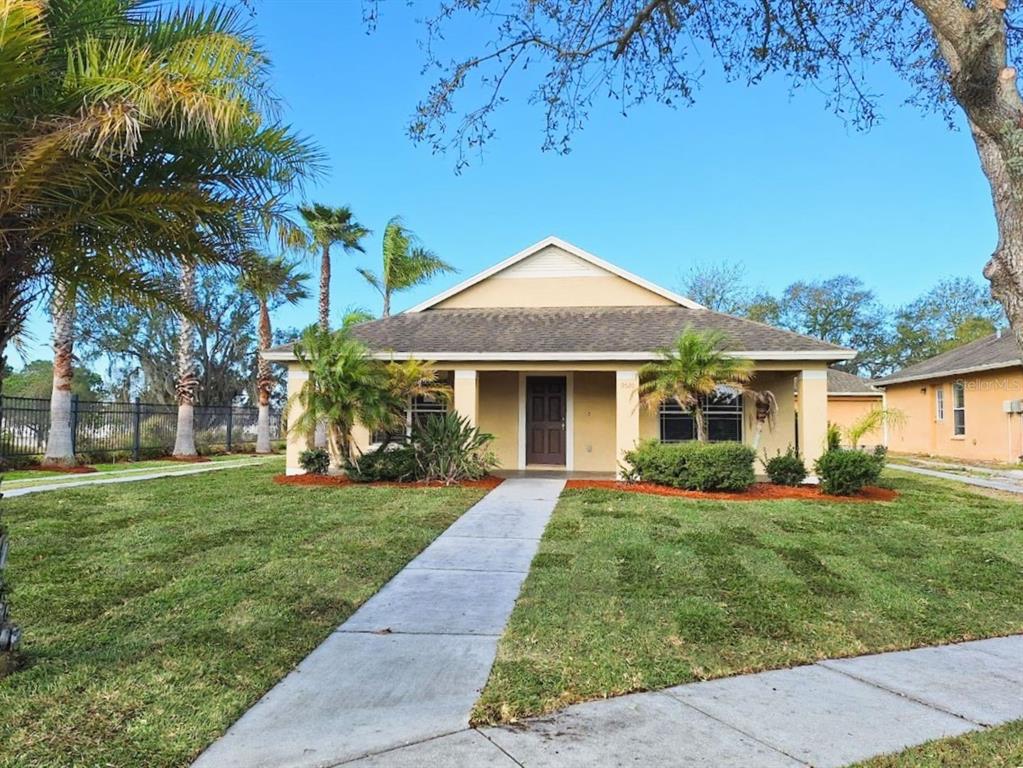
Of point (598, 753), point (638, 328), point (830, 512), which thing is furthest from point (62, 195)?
point (638, 328)

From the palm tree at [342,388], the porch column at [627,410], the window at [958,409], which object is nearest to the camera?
the palm tree at [342,388]

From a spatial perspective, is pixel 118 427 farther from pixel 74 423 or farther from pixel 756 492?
pixel 756 492

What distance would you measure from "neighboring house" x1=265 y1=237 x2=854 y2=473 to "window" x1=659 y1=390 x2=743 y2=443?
2cm

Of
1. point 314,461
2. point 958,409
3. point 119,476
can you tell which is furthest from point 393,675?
point 958,409

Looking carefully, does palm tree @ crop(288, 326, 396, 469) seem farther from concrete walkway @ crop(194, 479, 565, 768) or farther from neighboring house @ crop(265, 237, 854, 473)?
concrete walkway @ crop(194, 479, 565, 768)

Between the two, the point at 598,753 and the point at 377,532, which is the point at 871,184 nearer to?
the point at 377,532

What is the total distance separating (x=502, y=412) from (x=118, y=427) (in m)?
11.6

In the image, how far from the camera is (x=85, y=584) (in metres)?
5.63

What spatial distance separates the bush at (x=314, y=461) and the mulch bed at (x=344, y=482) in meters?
0.36

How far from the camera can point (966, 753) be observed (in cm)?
301

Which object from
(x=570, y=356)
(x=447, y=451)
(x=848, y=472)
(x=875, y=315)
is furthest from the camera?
(x=875, y=315)

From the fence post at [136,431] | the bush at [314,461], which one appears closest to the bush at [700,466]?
the bush at [314,461]

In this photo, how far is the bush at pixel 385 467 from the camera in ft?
41.5

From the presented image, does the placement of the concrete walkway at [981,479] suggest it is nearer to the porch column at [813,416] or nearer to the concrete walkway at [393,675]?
the porch column at [813,416]
